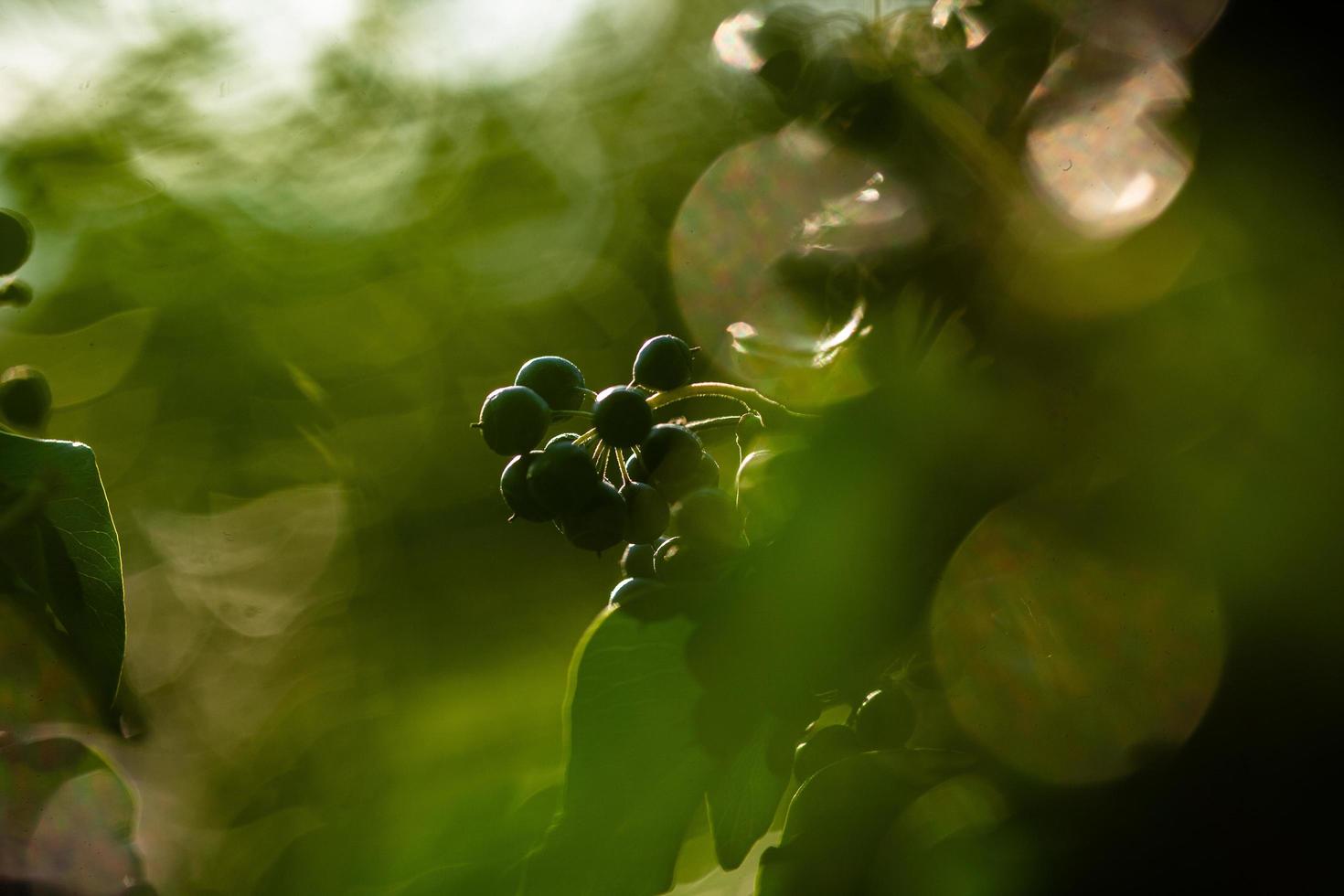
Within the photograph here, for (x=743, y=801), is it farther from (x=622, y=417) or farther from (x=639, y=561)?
(x=622, y=417)

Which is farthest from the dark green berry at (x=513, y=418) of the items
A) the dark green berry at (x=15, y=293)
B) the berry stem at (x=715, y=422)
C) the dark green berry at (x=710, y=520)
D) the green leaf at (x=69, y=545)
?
the dark green berry at (x=15, y=293)

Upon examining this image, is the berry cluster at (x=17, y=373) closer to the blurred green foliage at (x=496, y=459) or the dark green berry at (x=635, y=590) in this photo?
the blurred green foliage at (x=496, y=459)

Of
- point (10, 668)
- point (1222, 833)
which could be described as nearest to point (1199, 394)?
point (1222, 833)

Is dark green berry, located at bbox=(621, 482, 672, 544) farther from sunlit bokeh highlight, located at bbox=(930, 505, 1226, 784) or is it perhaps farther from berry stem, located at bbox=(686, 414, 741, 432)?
sunlit bokeh highlight, located at bbox=(930, 505, 1226, 784)

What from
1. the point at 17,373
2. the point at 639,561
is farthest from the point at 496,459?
the point at 639,561

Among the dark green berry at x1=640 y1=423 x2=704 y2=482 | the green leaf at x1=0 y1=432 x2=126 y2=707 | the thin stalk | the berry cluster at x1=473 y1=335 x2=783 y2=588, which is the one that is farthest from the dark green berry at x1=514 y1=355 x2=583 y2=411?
the green leaf at x1=0 y1=432 x2=126 y2=707
